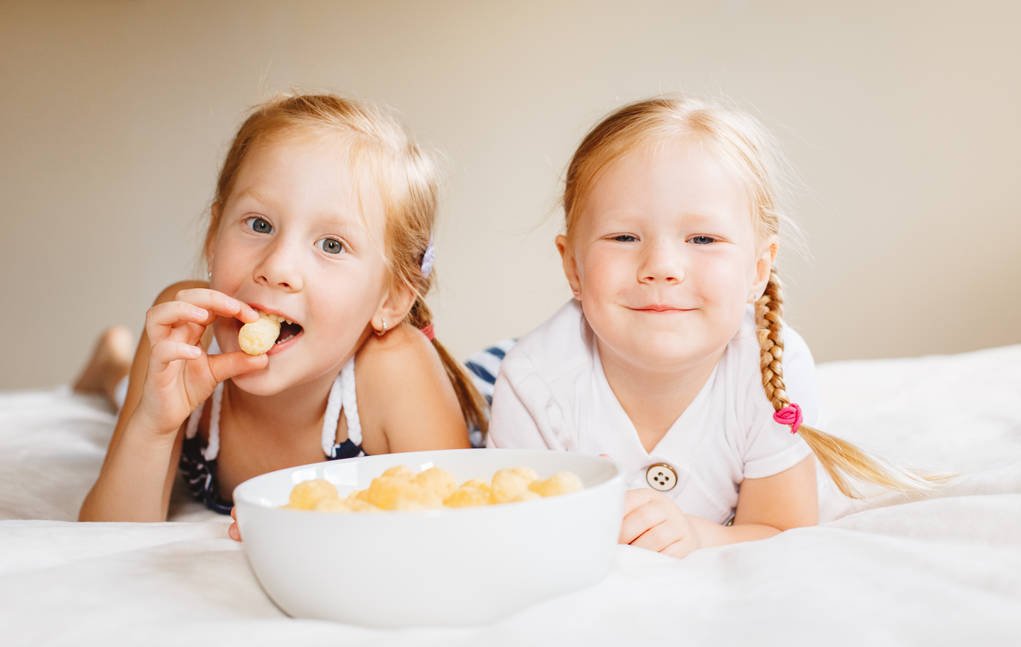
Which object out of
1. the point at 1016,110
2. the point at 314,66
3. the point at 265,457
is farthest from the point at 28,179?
the point at 1016,110

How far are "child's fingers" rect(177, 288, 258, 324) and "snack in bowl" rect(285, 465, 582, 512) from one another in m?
0.40

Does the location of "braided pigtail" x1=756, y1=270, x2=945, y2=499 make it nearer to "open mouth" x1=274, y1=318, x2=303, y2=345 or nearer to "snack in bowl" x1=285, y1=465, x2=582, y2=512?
"snack in bowl" x1=285, y1=465, x2=582, y2=512

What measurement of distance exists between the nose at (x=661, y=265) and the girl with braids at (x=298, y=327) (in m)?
0.34

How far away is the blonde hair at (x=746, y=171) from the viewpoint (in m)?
1.04

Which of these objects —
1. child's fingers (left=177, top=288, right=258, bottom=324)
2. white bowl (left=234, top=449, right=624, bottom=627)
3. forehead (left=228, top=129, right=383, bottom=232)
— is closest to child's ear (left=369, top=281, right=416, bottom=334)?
forehead (left=228, top=129, right=383, bottom=232)

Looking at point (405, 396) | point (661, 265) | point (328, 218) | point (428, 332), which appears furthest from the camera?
point (428, 332)

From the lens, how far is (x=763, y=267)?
3.75 ft

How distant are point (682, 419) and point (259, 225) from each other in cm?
56

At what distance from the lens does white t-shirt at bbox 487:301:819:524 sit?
1.12 meters

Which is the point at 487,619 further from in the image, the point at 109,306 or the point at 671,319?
the point at 109,306

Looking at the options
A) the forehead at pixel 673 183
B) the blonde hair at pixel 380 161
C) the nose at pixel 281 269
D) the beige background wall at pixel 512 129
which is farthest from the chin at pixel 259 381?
the beige background wall at pixel 512 129

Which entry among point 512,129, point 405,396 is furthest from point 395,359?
point 512,129

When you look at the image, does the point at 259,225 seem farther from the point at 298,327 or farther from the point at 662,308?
the point at 662,308

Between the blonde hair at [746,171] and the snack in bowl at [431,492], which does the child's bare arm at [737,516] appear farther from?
the snack in bowl at [431,492]
